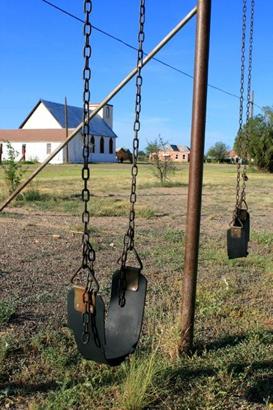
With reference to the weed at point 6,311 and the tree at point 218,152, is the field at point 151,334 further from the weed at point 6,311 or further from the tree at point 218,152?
the tree at point 218,152

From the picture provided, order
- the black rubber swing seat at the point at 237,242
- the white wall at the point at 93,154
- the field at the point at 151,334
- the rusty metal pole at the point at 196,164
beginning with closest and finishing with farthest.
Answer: the field at the point at 151,334
the rusty metal pole at the point at 196,164
the black rubber swing seat at the point at 237,242
the white wall at the point at 93,154

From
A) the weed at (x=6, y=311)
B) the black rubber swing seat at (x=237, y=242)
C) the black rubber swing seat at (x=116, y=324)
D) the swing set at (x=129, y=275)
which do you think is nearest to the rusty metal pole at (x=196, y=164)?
the swing set at (x=129, y=275)

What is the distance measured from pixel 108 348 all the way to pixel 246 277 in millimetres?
3201

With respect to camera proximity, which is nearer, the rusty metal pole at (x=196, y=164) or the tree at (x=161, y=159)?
the rusty metal pole at (x=196, y=164)

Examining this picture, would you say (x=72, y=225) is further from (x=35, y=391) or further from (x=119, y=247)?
(x=35, y=391)

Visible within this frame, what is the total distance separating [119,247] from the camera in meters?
7.53

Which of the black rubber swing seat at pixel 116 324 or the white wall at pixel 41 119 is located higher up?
the white wall at pixel 41 119

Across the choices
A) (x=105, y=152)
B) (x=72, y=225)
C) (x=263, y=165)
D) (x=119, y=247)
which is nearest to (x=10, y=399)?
(x=119, y=247)

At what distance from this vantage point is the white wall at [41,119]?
2643 inches

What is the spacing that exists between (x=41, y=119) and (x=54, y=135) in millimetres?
6546

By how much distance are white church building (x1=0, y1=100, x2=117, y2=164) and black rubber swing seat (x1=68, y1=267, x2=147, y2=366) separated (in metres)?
55.9

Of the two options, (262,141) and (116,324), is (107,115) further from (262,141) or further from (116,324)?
(116,324)

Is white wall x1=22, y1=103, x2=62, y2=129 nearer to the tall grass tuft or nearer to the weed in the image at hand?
the weed

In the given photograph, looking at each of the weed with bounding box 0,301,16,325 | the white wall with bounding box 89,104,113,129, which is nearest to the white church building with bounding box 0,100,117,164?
the white wall with bounding box 89,104,113,129
